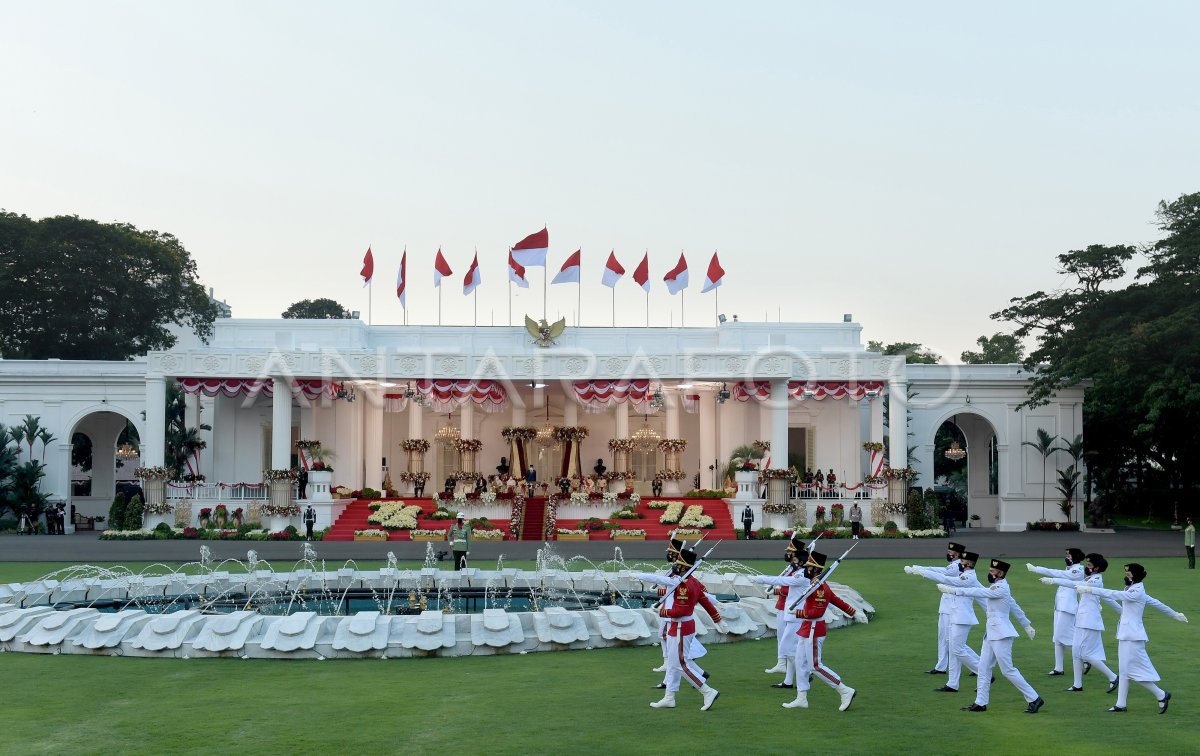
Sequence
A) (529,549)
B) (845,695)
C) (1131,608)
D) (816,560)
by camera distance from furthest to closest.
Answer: (529,549)
(816,560)
(1131,608)
(845,695)

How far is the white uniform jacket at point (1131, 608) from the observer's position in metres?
13.0

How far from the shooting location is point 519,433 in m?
49.8

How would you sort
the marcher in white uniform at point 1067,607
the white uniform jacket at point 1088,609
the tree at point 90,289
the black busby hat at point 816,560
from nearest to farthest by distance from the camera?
the black busby hat at point 816,560 < the white uniform jacket at point 1088,609 < the marcher in white uniform at point 1067,607 < the tree at point 90,289

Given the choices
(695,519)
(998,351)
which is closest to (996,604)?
(695,519)

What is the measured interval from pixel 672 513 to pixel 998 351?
52049 millimetres

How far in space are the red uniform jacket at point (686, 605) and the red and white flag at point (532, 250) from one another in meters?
35.4

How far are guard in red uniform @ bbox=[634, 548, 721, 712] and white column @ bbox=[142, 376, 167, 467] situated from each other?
36.1m

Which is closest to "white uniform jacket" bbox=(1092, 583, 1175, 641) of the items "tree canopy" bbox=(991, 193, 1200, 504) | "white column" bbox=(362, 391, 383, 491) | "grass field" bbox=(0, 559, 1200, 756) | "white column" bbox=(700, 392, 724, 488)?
"grass field" bbox=(0, 559, 1200, 756)

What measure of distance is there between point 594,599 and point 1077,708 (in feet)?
37.2

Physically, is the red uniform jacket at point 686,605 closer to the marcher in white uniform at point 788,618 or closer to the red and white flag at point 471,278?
the marcher in white uniform at point 788,618

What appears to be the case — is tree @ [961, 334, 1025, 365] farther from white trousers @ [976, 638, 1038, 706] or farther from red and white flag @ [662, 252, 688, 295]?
white trousers @ [976, 638, 1038, 706]

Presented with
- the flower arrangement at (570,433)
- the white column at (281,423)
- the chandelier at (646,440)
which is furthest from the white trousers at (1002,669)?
the chandelier at (646,440)

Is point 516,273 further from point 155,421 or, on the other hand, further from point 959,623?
point 959,623

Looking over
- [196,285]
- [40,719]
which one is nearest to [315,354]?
[196,285]
